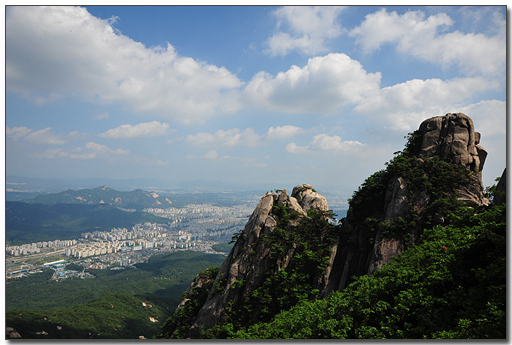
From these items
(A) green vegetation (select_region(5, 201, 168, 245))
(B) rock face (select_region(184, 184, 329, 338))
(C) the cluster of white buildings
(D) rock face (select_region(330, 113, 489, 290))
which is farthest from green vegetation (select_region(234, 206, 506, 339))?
(A) green vegetation (select_region(5, 201, 168, 245))

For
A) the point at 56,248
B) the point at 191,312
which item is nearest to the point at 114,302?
the point at 191,312

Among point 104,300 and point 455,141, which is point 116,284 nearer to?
point 104,300

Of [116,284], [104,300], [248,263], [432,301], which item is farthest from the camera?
[116,284]

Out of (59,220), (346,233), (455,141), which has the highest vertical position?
(455,141)

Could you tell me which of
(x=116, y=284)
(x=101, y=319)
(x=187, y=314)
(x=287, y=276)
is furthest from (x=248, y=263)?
(x=116, y=284)

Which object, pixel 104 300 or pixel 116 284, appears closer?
pixel 104 300

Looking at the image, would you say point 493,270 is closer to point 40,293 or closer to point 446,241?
point 446,241
